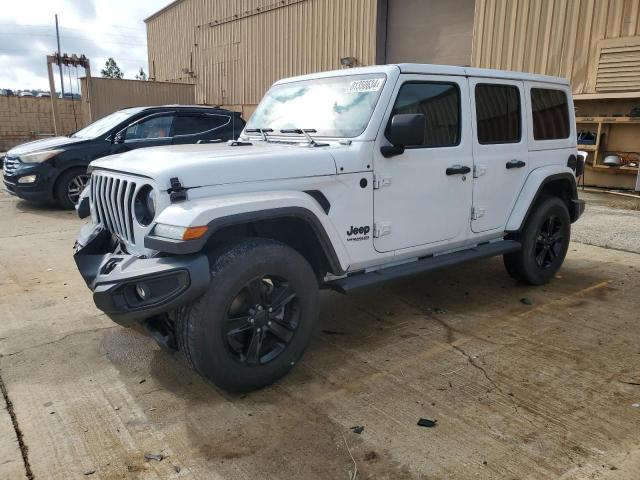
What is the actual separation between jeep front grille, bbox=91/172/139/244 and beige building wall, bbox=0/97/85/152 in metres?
20.9

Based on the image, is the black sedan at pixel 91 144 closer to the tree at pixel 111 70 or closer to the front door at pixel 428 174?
the front door at pixel 428 174

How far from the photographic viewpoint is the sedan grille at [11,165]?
8656mm

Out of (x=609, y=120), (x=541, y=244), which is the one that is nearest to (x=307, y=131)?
(x=541, y=244)

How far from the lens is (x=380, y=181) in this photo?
11.6 feet

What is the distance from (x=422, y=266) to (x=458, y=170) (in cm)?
80

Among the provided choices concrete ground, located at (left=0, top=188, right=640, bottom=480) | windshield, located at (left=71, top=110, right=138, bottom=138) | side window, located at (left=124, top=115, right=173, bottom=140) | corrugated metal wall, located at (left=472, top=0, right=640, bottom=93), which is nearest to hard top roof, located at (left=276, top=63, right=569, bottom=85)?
concrete ground, located at (left=0, top=188, right=640, bottom=480)

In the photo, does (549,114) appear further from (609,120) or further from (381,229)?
(609,120)

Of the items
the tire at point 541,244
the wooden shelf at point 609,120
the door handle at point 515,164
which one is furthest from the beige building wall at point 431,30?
the door handle at point 515,164

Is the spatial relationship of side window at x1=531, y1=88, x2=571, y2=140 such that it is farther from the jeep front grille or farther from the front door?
the jeep front grille

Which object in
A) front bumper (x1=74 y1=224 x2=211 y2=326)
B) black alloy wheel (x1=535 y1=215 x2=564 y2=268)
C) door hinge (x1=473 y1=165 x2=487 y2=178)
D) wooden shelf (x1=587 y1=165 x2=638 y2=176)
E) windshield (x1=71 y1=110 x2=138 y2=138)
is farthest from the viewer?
wooden shelf (x1=587 y1=165 x2=638 y2=176)

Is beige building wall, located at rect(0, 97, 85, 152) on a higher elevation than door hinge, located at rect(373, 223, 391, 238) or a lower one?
higher

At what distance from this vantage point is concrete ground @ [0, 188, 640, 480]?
2525mm

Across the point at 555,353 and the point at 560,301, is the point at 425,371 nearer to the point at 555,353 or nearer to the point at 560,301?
the point at 555,353

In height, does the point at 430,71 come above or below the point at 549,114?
above
